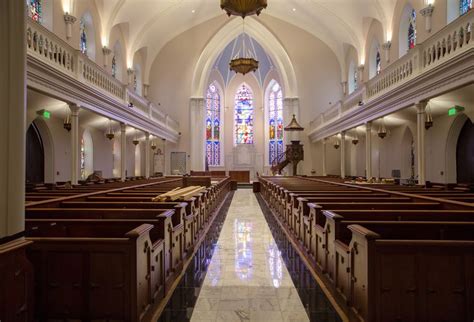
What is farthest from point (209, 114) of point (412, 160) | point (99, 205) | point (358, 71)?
point (99, 205)

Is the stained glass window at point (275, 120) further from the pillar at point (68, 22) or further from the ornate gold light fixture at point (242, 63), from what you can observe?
the pillar at point (68, 22)

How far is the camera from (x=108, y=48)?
55.9ft

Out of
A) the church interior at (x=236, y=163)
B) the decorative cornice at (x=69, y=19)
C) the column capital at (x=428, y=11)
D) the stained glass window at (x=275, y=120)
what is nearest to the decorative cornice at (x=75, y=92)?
the church interior at (x=236, y=163)

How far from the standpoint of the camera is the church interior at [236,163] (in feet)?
9.80

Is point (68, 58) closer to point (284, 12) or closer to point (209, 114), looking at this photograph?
point (284, 12)

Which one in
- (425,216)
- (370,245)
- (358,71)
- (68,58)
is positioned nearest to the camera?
(370,245)

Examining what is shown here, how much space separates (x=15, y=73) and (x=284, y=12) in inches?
927

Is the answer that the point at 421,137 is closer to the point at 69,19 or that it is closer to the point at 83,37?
the point at 69,19

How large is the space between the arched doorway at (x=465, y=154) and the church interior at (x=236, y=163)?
0.08m

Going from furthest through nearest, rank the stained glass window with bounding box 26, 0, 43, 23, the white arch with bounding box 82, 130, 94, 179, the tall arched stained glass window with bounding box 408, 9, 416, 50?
the white arch with bounding box 82, 130, 94, 179
the tall arched stained glass window with bounding box 408, 9, 416, 50
the stained glass window with bounding box 26, 0, 43, 23

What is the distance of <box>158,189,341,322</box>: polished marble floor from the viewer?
139 inches

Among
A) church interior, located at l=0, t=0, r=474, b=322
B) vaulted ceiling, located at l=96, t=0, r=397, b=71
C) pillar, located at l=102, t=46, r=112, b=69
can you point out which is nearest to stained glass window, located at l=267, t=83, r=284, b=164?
church interior, located at l=0, t=0, r=474, b=322

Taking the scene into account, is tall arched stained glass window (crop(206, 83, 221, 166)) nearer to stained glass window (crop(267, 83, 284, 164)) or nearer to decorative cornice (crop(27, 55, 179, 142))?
stained glass window (crop(267, 83, 284, 164))

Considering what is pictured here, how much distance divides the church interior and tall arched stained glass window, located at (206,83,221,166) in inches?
5.8
